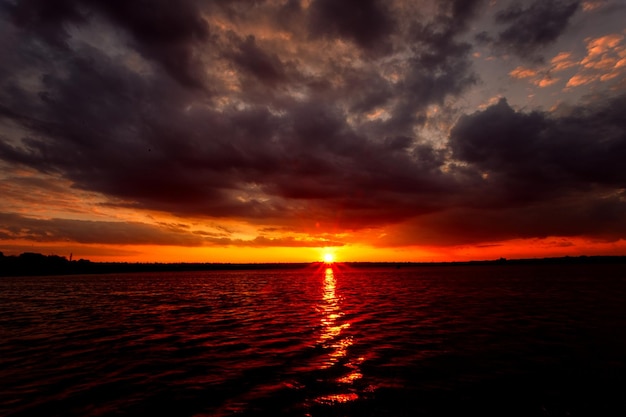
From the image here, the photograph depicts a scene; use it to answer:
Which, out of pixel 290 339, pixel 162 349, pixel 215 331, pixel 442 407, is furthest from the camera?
pixel 215 331

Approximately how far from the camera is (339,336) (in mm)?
19594

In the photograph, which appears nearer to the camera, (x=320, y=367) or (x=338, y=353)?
(x=320, y=367)

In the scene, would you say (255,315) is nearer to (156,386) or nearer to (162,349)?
(162,349)

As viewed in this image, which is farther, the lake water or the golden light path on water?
the golden light path on water

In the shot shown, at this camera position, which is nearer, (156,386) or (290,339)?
(156,386)

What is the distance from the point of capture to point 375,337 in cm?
1909

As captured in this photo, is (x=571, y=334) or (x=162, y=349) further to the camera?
(x=571, y=334)

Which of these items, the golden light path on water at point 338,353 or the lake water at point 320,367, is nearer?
the lake water at point 320,367

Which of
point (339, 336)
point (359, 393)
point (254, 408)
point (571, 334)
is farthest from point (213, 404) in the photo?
point (571, 334)

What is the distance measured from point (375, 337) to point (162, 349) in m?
12.0

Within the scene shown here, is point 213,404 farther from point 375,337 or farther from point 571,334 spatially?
point 571,334

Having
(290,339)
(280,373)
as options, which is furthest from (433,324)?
(280,373)

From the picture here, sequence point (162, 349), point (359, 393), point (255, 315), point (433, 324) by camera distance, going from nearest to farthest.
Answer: point (359, 393) < point (162, 349) < point (433, 324) < point (255, 315)

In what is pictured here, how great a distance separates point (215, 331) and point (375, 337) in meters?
10.7
